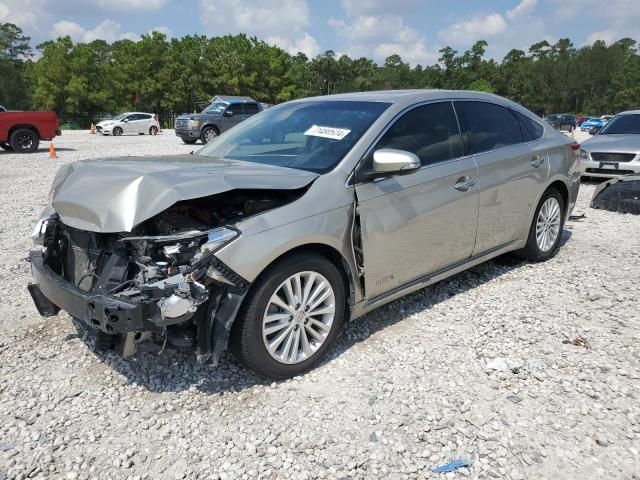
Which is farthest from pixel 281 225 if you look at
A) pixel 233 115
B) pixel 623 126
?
pixel 233 115

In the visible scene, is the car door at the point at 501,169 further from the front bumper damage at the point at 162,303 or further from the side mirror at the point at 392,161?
the front bumper damage at the point at 162,303

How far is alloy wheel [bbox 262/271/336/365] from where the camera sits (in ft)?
9.93

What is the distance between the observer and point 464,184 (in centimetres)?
405

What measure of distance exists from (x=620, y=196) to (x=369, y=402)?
271 inches

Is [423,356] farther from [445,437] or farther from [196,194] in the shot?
[196,194]

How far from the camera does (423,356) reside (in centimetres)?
349

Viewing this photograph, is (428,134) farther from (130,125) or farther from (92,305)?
(130,125)

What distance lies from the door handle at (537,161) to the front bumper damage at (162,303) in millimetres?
3334

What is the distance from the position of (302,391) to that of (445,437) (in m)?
0.89

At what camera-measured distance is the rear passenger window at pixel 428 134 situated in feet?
12.1

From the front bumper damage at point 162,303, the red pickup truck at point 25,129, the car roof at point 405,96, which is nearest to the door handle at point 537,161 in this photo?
the car roof at point 405,96

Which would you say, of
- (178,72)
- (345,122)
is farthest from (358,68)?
(345,122)

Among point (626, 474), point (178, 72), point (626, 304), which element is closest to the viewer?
point (626, 474)

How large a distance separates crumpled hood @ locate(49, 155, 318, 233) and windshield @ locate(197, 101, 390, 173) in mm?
261
